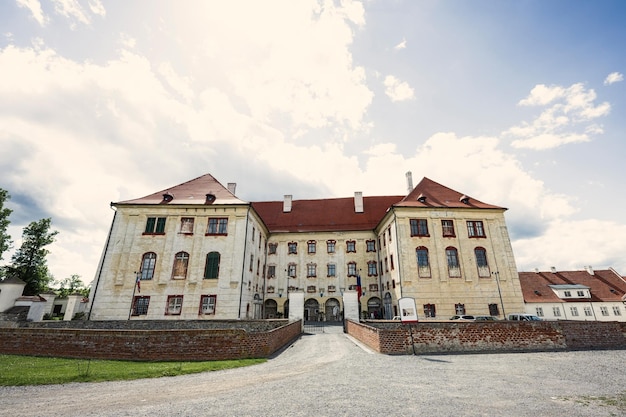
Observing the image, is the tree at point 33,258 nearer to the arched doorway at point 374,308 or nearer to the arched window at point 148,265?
the arched window at point 148,265

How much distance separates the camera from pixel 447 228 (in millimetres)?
27281

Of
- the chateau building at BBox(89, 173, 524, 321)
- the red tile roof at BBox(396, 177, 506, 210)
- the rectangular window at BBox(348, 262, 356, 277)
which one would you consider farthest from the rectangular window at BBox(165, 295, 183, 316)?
the red tile roof at BBox(396, 177, 506, 210)

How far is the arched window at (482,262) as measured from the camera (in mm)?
25781

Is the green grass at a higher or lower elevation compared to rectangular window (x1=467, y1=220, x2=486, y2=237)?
lower

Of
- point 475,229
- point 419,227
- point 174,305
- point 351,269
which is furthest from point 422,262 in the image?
point 174,305

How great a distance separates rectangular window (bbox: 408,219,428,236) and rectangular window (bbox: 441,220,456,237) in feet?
5.74

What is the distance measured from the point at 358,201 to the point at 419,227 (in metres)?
11.7

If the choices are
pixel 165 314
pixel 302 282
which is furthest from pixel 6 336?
pixel 302 282

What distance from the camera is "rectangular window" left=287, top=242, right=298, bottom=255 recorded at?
33594mm

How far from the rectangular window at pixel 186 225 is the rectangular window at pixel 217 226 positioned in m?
1.60

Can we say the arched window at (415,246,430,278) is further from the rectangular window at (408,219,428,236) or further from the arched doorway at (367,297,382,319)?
the arched doorway at (367,297,382,319)

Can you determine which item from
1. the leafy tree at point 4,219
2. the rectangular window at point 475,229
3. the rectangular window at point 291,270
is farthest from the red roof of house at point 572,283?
the leafy tree at point 4,219

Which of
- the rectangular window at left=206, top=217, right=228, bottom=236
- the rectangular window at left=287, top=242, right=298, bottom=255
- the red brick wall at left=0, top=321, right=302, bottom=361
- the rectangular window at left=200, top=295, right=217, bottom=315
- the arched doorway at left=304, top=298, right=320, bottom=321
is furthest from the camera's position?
the rectangular window at left=287, top=242, right=298, bottom=255

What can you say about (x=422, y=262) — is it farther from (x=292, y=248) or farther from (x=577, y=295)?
(x=577, y=295)
